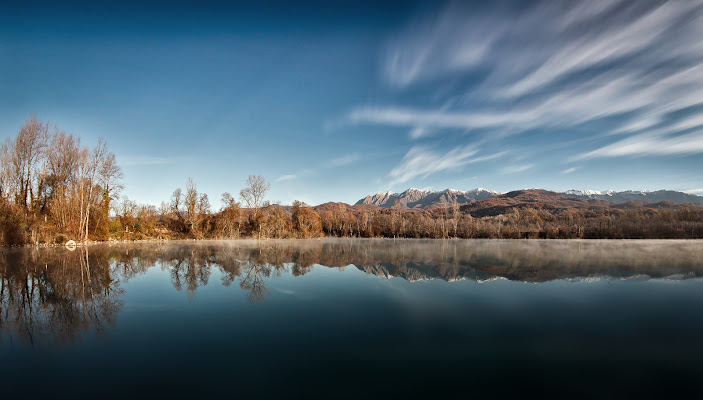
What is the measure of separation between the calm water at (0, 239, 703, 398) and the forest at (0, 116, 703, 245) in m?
22.3

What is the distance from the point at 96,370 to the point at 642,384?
7062 mm

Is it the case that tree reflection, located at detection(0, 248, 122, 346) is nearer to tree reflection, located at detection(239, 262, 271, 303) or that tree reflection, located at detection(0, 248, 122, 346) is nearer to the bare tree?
tree reflection, located at detection(239, 262, 271, 303)

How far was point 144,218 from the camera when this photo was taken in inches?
1613

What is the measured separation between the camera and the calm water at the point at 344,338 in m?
3.69

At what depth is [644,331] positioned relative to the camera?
572cm

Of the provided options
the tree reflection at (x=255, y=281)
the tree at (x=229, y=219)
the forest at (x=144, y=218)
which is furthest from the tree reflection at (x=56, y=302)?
the tree at (x=229, y=219)

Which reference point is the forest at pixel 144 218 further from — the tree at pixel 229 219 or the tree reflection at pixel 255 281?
the tree reflection at pixel 255 281

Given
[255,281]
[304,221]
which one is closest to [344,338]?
[255,281]

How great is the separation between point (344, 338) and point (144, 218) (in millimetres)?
45609

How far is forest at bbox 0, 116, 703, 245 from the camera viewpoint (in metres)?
27.0

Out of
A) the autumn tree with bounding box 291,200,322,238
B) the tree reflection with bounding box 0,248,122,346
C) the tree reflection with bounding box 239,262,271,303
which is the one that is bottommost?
the tree reflection with bounding box 239,262,271,303

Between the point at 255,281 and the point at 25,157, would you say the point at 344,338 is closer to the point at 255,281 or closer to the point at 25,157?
the point at 255,281

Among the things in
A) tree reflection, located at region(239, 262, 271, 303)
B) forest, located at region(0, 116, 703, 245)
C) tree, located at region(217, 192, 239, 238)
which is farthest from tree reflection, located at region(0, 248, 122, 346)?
tree, located at region(217, 192, 239, 238)

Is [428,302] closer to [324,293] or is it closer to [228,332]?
[324,293]
